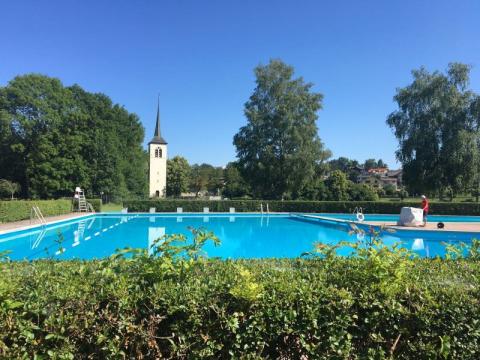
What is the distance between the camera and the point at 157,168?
6100 cm

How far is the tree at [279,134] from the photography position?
Result: 1308 inches

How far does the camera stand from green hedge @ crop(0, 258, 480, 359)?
2314 millimetres

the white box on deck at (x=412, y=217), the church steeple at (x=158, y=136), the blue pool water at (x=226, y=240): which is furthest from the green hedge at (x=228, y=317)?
the church steeple at (x=158, y=136)

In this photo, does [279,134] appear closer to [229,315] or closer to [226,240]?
[226,240]

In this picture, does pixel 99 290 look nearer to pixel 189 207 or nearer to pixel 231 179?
pixel 189 207

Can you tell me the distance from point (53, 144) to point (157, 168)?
27.2 metres

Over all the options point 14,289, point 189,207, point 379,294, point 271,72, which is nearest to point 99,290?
point 14,289

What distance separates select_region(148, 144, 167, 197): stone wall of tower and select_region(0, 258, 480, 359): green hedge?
59660mm

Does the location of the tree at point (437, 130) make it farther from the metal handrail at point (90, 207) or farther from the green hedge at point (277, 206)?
the metal handrail at point (90, 207)

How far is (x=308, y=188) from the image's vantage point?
38906 millimetres

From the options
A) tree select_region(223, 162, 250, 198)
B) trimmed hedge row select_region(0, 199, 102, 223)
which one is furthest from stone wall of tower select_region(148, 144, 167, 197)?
trimmed hedge row select_region(0, 199, 102, 223)

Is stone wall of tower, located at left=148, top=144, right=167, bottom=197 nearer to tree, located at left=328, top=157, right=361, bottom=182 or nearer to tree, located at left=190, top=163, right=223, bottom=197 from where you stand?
tree, located at left=190, top=163, right=223, bottom=197

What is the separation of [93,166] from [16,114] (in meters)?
9.30

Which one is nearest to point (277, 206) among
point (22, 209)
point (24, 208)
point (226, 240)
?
point (226, 240)
